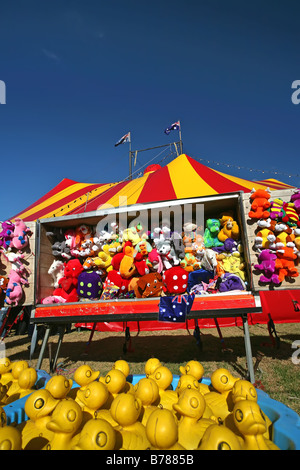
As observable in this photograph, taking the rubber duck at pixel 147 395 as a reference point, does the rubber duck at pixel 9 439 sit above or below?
above

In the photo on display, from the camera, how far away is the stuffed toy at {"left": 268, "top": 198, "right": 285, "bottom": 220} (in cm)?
260

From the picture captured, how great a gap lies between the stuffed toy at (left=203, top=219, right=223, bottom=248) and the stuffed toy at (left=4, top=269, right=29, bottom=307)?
94.4 inches

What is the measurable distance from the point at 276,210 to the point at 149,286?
1.67 metres

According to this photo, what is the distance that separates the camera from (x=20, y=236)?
314 cm

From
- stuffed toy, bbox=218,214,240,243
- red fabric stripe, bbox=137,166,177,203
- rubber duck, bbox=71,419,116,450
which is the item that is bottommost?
rubber duck, bbox=71,419,116,450

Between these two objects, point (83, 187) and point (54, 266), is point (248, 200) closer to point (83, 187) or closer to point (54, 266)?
point (54, 266)

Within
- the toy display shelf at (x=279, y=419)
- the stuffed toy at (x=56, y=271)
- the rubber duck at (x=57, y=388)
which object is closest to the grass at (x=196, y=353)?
the toy display shelf at (x=279, y=419)

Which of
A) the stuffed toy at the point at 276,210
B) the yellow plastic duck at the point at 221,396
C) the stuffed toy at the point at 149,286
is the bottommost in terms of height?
the yellow plastic duck at the point at 221,396

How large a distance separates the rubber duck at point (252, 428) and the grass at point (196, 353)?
1428mm

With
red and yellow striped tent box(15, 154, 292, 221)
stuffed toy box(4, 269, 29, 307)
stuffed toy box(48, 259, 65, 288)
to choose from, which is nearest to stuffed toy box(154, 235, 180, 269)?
stuffed toy box(48, 259, 65, 288)

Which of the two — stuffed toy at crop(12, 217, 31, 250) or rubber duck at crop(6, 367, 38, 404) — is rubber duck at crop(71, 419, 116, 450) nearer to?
rubber duck at crop(6, 367, 38, 404)

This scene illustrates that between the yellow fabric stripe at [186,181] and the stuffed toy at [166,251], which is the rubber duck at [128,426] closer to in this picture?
the stuffed toy at [166,251]

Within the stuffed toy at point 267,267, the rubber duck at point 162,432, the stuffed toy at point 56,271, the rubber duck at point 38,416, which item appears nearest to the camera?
the rubber duck at point 162,432

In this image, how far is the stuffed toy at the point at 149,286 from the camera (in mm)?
2945
